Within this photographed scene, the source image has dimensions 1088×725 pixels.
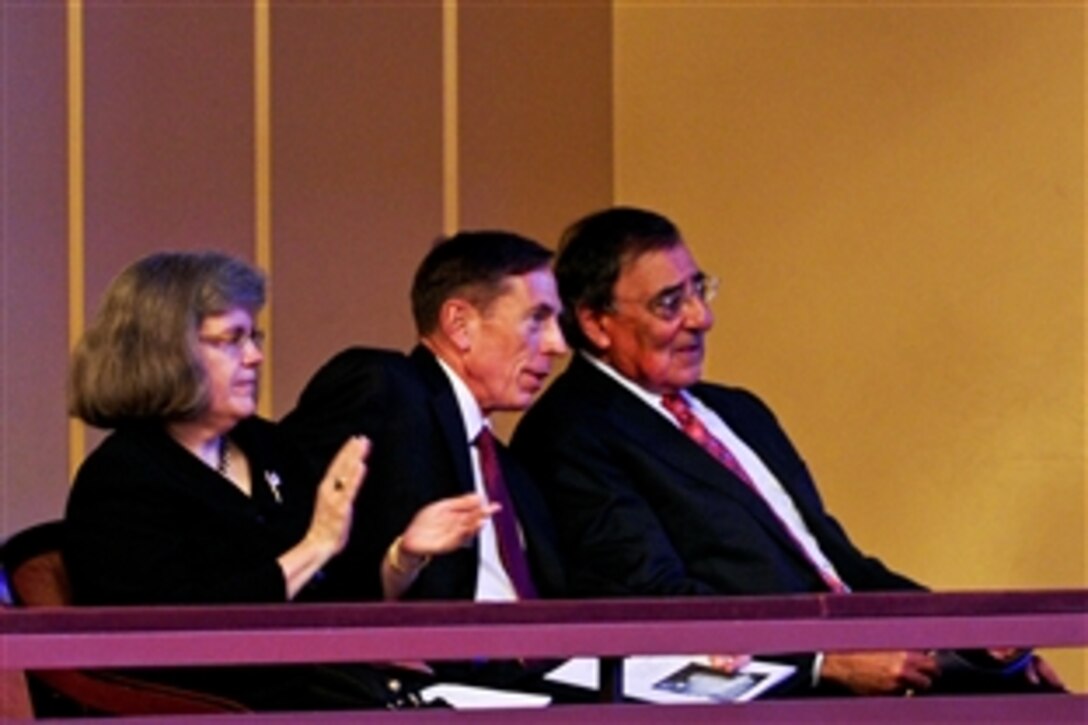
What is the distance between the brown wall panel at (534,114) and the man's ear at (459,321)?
2209mm

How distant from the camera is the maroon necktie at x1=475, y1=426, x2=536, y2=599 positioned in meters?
4.17

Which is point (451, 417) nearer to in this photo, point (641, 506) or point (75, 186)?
point (641, 506)

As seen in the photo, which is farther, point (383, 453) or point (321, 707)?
point (383, 453)

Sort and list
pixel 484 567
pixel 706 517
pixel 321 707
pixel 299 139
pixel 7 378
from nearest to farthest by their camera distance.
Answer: pixel 321 707, pixel 484 567, pixel 706 517, pixel 7 378, pixel 299 139

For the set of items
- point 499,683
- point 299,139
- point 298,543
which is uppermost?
point 299,139

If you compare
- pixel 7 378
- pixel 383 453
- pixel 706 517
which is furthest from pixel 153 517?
pixel 7 378


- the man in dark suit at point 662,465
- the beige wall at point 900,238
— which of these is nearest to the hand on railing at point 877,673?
the man in dark suit at point 662,465

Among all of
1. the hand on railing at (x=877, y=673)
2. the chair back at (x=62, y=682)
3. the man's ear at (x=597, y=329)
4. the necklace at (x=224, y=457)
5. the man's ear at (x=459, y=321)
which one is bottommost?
the hand on railing at (x=877, y=673)

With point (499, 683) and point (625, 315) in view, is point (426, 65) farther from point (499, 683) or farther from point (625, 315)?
point (499, 683)

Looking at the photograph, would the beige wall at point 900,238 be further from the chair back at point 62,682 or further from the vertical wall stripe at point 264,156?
the chair back at point 62,682

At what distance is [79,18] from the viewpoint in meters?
5.75

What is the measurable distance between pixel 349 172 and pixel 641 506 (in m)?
2.15

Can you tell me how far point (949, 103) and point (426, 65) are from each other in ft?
4.47

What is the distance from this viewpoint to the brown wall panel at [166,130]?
5766 mm
